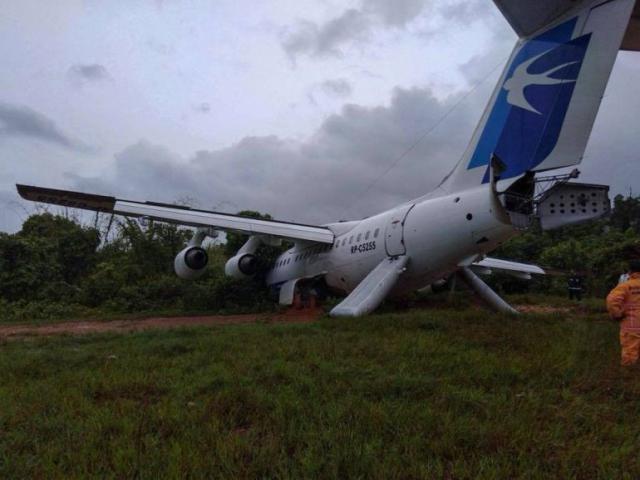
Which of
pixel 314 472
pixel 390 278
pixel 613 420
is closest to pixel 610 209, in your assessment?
pixel 390 278

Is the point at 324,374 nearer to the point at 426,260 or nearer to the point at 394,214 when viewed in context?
the point at 426,260

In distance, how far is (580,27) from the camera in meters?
7.20

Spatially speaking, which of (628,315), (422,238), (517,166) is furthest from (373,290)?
(628,315)

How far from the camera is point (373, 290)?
31.2ft

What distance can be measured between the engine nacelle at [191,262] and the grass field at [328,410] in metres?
7.61

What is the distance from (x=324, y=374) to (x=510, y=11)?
6.92m

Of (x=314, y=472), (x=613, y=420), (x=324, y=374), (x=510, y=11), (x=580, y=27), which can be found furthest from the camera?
(x=510, y=11)

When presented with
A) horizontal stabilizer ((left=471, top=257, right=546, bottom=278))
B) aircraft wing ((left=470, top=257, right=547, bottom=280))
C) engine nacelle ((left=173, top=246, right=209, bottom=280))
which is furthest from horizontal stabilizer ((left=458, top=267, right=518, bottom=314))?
engine nacelle ((left=173, top=246, right=209, bottom=280))

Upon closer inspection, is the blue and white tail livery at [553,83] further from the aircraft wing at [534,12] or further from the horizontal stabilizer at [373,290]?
the horizontal stabilizer at [373,290]

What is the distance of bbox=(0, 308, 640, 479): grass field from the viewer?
2553mm

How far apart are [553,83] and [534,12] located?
1.29m

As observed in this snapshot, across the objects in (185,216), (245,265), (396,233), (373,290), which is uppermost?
(185,216)

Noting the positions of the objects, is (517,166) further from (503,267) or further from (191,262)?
(191,262)

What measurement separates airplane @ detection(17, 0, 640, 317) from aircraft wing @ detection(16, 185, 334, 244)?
403 millimetres
